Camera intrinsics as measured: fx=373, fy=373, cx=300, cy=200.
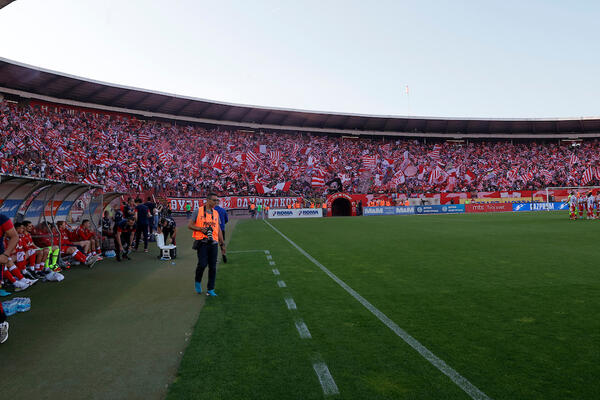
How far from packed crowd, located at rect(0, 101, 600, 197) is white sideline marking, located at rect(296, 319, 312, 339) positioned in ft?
105

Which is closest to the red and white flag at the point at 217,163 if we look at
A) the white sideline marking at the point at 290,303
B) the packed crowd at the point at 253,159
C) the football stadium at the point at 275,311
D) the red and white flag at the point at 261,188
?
the packed crowd at the point at 253,159

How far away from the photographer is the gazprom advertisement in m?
43.6

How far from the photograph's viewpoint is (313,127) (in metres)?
→ 55.1

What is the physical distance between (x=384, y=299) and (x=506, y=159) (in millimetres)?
57234

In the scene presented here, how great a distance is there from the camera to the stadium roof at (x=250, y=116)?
35906 mm

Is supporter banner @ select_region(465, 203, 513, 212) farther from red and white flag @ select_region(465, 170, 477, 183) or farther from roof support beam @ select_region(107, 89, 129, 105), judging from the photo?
roof support beam @ select_region(107, 89, 129, 105)

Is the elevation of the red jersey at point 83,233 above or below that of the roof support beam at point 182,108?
below

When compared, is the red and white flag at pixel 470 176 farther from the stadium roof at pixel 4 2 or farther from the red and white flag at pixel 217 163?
the stadium roof at pixel 4 2

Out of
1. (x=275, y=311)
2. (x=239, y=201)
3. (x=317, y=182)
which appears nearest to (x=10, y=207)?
(x=275, y=311)

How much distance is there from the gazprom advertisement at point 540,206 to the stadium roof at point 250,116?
15995 mm

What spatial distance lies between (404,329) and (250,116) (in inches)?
1898

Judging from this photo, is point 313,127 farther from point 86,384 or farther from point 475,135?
point 86,384

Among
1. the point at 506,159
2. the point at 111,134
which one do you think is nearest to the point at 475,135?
the point at 506,159

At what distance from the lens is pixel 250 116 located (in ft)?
166
